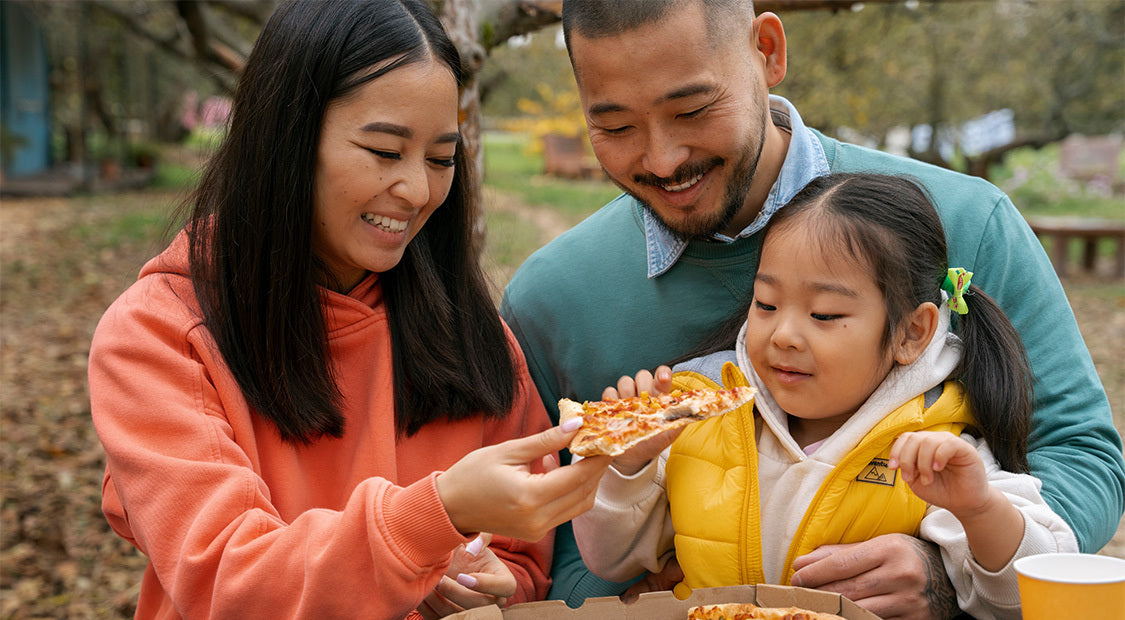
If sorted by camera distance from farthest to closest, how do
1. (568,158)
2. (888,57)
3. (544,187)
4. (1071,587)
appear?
(568,158)
(544,187)
(888,57)
(1071,587)

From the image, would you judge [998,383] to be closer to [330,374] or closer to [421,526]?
[421,526]

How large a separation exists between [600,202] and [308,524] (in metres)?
17.8

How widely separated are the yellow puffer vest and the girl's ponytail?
55 millimetres

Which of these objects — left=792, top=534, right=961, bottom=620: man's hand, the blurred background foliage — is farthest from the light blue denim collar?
the blurred background foliage

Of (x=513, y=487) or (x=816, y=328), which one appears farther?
(x=816, y=328)

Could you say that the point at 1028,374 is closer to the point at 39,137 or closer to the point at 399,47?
the point at 399,47

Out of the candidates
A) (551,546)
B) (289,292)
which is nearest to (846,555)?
(551,546)

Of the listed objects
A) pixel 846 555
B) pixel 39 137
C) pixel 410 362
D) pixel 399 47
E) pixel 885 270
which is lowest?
pixel 39 137

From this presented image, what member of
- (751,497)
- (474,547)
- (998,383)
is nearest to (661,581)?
(751,497)

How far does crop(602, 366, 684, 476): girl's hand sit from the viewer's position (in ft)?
8.09

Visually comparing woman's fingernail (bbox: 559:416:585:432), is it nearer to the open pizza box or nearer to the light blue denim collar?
the open pizza box

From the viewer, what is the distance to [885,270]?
97.0 inches

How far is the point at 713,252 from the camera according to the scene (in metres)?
3.04

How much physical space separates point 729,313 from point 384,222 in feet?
3.53
